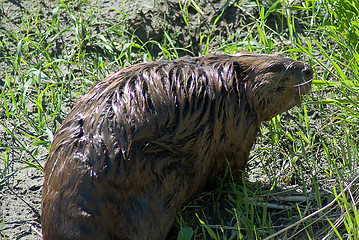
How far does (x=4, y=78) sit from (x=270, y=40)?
2131 mm

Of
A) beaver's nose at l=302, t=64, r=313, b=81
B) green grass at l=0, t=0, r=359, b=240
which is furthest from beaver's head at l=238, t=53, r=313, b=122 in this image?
green grass at l=0, t=0, r=359, b=240

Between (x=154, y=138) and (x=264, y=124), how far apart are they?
4.22ft

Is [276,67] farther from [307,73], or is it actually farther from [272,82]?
[307,73]

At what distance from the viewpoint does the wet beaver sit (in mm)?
3031

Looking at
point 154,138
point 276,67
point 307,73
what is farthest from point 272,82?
→ point 154,138

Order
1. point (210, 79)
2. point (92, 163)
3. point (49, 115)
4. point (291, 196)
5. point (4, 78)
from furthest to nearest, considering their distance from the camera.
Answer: point (4, 78)
point (49, 115)
point (291, 196)
point (210, 79)
point (92, 163)

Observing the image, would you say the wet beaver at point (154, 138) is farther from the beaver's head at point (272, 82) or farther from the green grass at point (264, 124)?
the green grass at point (264, 124)

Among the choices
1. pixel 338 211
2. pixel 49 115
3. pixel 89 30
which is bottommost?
pixel 338 211

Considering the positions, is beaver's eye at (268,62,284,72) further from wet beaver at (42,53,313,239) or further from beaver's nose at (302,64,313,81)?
beaver's nose at (302,64,313,81)

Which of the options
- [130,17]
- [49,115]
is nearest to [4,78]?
[49,115]

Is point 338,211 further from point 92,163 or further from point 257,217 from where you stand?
point 92,163

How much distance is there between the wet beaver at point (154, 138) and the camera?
3.03 m

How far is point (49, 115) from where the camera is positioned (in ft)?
13.9

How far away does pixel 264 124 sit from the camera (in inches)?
166
